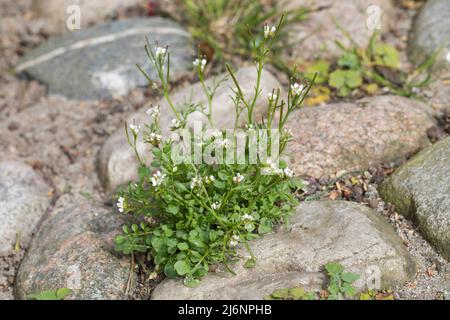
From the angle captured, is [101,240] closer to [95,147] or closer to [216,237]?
[216,237]

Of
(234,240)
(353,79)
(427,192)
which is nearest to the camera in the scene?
(234,240)

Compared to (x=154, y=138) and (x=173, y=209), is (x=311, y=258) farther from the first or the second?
(x=154, y=138)

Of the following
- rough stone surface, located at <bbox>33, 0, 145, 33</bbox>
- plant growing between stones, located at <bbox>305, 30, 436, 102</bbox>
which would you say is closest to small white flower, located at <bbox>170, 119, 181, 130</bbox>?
plant growing between stones, located at <bbox>305, 30, 436, 102</bbox>

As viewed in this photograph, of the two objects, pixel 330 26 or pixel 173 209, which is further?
pixel 330 26

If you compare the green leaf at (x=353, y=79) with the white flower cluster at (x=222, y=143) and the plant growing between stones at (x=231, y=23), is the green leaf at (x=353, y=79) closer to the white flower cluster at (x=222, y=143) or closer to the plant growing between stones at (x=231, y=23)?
the plant growing between stones at (x=231, y=23)

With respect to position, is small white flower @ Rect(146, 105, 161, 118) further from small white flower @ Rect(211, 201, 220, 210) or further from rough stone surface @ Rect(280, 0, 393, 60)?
rough stone surface @ Rect(280, 0, 393, 60)

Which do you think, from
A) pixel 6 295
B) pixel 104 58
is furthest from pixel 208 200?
pixel 104 58

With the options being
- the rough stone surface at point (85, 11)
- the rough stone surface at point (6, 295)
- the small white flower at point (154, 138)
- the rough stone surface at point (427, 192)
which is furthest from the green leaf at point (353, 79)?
the rough stone surface at point (6, 295)
